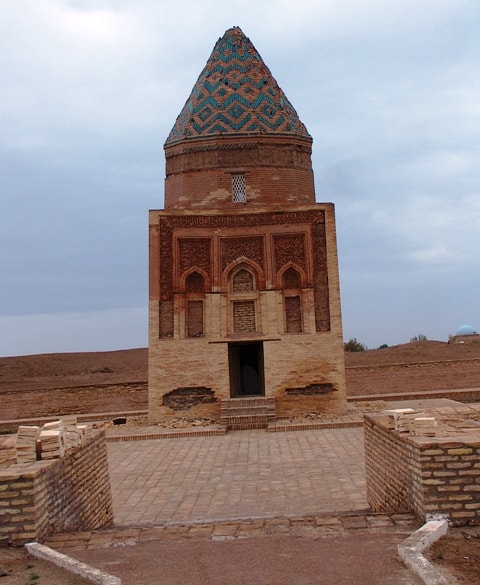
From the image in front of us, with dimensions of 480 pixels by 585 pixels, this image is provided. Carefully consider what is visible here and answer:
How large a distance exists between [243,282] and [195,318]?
1622mm

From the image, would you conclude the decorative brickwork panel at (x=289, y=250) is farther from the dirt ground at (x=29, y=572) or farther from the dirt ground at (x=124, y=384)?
the dirt ground at (x=29, y=572)

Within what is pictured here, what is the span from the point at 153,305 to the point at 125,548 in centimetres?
1179

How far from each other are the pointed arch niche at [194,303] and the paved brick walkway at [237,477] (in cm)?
334

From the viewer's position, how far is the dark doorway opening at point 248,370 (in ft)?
59.3

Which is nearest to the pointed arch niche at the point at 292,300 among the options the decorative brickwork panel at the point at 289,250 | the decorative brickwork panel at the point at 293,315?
the decorative brickwork panel at the point at 293,315

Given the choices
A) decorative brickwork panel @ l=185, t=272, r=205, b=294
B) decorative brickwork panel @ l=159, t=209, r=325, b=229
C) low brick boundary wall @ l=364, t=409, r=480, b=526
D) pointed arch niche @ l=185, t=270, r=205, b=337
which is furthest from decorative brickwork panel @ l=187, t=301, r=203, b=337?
low brick boundary wall @ l=364, t=409, r=480, b=526

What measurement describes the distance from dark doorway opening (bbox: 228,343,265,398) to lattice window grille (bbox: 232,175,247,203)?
13.3 ft

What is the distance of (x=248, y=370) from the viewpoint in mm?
18688

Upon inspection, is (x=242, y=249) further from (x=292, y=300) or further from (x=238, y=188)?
(x=292, y=300)

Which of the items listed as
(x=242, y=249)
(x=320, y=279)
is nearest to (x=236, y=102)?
(x=242, y=249)

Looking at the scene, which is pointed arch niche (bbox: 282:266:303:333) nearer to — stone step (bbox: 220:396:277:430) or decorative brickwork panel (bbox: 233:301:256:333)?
decorative brickwork panel (bbox: 233:301:256:333)

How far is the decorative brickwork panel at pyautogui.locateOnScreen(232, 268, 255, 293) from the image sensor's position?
17.5 meters

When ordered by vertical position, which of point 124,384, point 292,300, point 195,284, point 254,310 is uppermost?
point 195,284

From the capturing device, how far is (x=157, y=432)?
15.3 m
